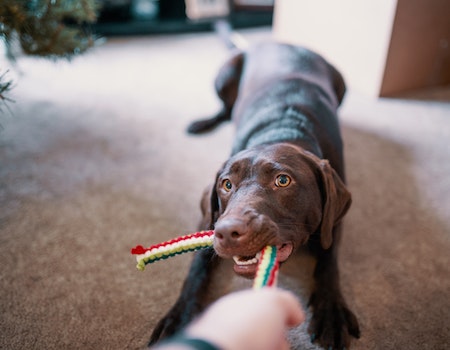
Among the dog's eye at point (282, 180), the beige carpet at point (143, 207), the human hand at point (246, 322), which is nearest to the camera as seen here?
the human hand at point (246, 322)

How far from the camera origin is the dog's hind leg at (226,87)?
2.75 meters

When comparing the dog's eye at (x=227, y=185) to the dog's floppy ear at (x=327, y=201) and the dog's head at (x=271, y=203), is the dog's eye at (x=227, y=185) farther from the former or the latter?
the dog's floppy ear at (x=327, y=201)

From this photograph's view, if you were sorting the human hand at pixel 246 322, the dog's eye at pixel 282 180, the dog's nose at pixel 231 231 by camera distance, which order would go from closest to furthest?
the human hand at pixel 246 322 < the dog's nose at pixel 231 231 < the dog's eye at pixel 282 180

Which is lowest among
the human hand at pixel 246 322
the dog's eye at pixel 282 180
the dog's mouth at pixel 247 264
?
the dog's mouth at pixel 247 264

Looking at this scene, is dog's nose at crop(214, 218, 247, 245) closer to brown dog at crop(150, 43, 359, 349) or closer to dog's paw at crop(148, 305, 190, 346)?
brown dog at crop(150, 43, 359, 349)

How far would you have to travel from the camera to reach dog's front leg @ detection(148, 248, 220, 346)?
1.36 meters

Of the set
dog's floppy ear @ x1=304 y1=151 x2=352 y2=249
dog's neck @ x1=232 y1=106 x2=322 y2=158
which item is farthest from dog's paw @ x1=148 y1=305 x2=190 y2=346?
dog's neck @ x1=232 y1=106 x2=322 y2=158

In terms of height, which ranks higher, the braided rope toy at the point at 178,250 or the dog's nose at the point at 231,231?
the dog's nose at the point at 231,231

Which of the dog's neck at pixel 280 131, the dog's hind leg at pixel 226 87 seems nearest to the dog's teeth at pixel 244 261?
the dog's neck at pixel 280 131

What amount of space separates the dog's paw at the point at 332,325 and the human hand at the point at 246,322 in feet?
2.53

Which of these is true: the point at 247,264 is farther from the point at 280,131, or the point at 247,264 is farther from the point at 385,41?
the point at 385,41

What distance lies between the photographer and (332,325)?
4.47 ft

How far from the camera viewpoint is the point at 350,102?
308 centimetres

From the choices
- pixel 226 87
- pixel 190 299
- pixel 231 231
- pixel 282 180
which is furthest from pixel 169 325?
pixel 226 87
